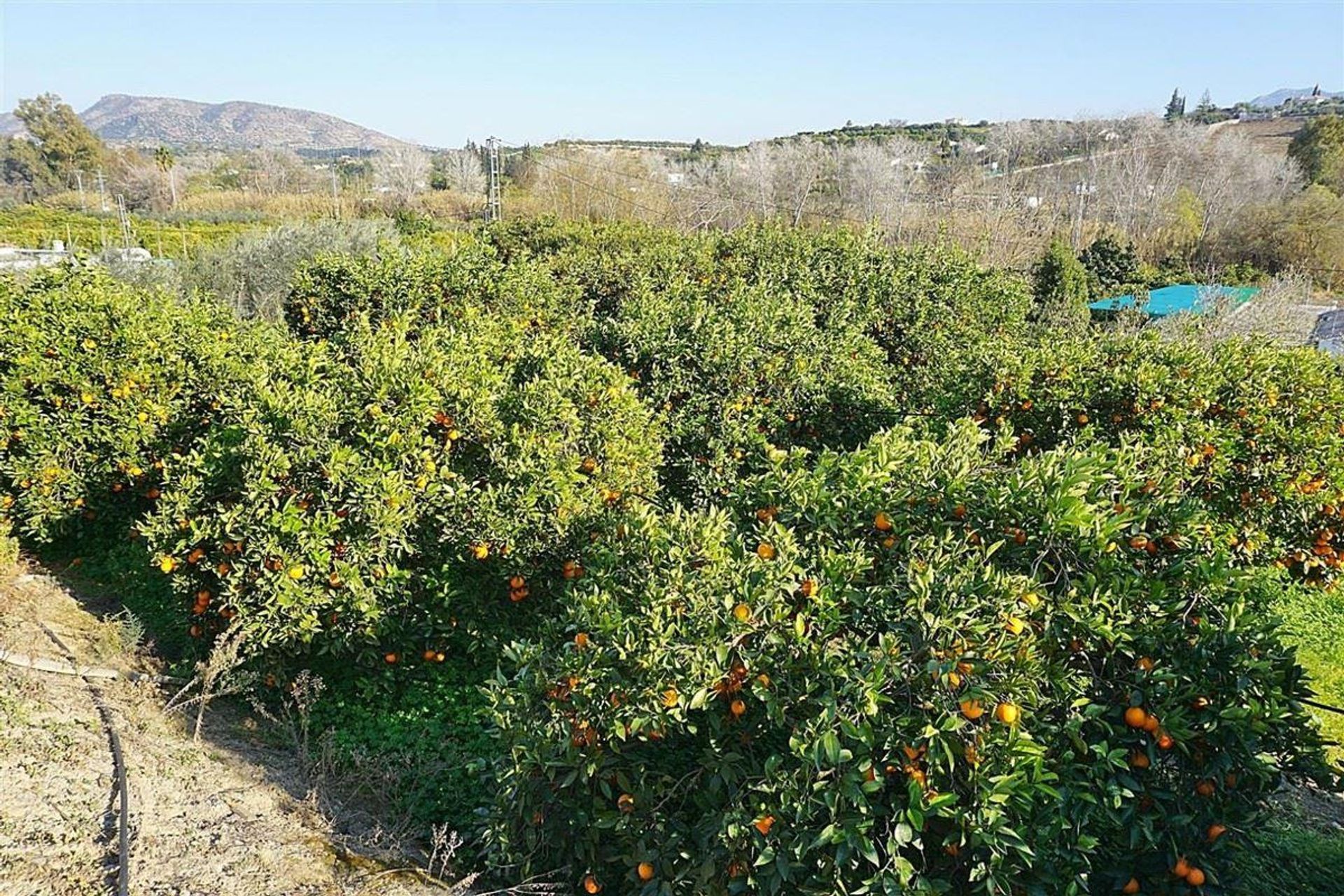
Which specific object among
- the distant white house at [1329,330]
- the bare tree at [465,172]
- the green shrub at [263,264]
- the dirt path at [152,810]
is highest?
the bare tree at [465,172]

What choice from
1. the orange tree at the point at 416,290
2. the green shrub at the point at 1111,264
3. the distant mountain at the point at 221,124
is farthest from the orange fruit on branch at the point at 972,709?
the distant mountain at the point at 221,124

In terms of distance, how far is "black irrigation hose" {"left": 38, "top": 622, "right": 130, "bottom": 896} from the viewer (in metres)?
2.66

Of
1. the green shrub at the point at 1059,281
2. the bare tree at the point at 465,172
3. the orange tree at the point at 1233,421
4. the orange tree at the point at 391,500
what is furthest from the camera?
the bare tree at the point at 465,172

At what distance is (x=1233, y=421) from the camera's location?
4.88m

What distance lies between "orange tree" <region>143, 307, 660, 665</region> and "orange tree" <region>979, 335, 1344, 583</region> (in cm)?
237

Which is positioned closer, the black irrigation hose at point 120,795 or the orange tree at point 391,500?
the black irrigation hose at point 120,795

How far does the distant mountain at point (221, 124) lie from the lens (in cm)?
13038

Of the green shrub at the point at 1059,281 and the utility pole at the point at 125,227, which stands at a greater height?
the utility pole at the point at 125,227

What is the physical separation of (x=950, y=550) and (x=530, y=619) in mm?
2372

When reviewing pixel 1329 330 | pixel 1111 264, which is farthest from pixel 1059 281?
pixel 1111 264

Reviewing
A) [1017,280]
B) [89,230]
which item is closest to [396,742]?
[1017,280]

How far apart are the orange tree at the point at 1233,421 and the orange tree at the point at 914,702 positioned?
2042mm

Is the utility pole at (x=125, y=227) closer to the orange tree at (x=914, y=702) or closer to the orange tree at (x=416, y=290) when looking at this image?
the orange tree at (x=416, y=290)

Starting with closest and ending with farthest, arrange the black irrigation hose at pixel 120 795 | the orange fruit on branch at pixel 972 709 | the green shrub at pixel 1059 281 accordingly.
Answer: the orange fruit on branch at pixel 972 709
the black irrigation hose at pixel 120 795
the green shrub at pixel 1059 281
